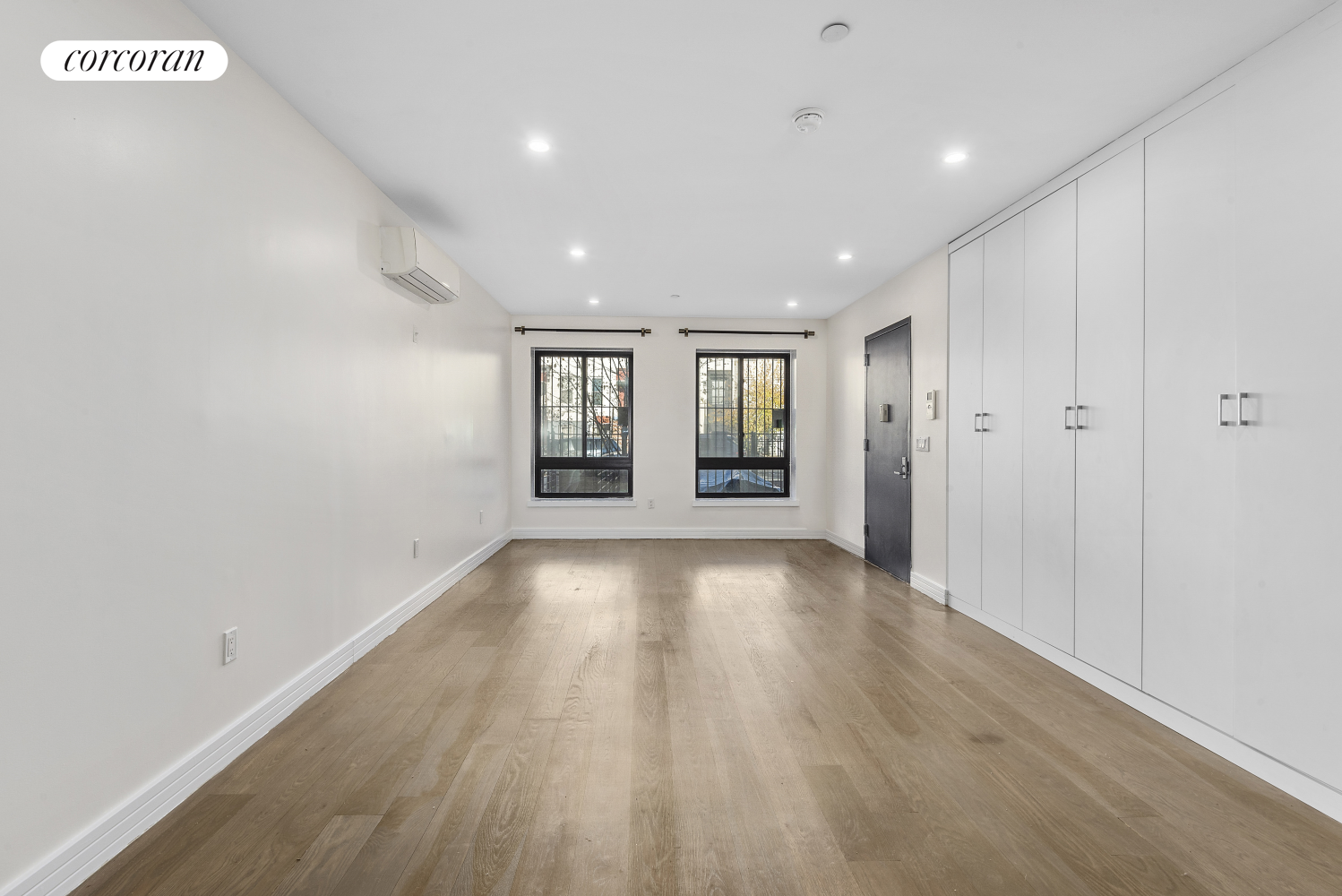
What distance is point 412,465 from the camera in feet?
12.5

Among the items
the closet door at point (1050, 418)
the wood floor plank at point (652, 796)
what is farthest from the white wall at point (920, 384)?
the wood floor plank at point (652, 796)

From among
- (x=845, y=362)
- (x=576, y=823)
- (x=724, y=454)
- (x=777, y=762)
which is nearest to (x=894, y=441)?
(x=845, y=362)

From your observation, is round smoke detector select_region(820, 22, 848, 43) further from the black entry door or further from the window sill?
the window sill

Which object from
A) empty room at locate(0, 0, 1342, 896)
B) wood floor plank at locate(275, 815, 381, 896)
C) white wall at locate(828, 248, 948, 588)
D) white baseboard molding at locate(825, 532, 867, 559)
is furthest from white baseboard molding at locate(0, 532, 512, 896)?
white baseboard molding at locate(825, 532, 867, 559)

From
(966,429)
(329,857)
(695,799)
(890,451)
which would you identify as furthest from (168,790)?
(890,451)

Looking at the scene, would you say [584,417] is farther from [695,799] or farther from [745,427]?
[695,799]

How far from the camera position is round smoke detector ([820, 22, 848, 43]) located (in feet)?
6.41

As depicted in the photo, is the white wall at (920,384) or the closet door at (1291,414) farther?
the white wall at (920,384)

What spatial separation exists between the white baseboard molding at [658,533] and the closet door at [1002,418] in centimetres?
325

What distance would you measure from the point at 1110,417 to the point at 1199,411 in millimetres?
440

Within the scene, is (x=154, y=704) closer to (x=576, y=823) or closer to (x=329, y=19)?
(x=576, y=823)

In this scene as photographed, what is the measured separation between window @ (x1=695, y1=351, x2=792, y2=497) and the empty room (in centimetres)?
311

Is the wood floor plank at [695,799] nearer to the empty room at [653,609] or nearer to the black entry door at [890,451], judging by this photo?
the empty room at [653,609]

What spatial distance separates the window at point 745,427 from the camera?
6977 millimetres
